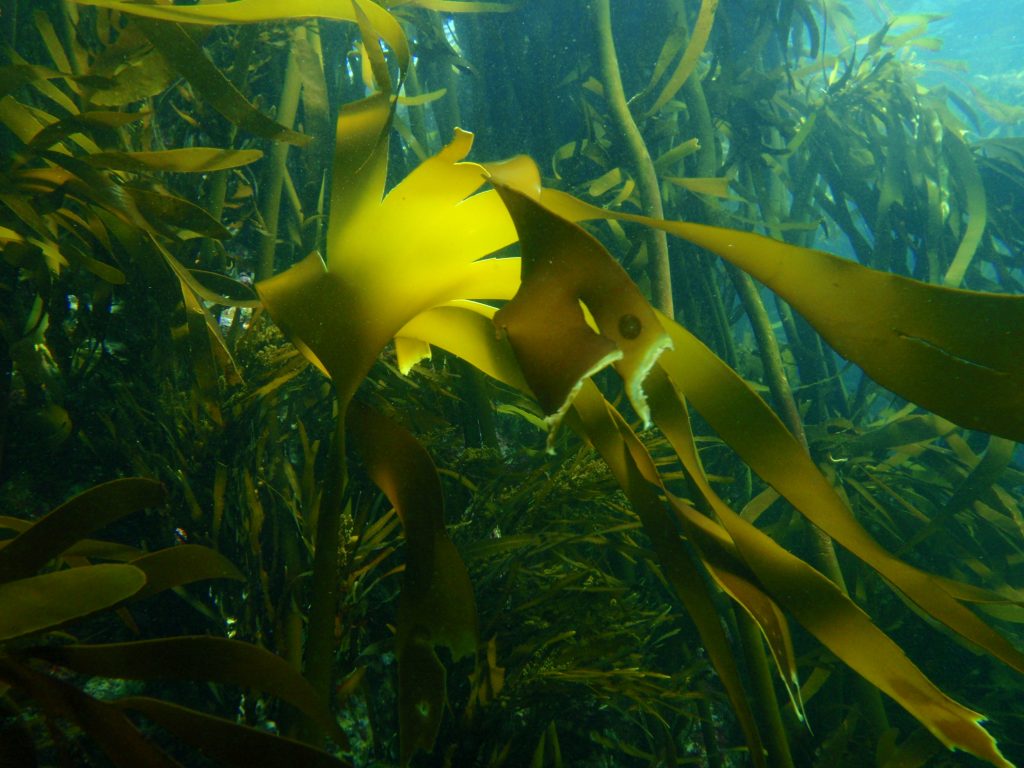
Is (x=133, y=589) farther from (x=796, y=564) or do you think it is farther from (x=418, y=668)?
(x=796, y=564)

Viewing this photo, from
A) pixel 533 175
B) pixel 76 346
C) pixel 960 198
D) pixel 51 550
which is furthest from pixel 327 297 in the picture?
pixel 960 198

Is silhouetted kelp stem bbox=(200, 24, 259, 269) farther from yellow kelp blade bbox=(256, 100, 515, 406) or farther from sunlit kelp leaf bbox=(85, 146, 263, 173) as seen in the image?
yellow kelp blade bbox=(256, 100, 515, 406)

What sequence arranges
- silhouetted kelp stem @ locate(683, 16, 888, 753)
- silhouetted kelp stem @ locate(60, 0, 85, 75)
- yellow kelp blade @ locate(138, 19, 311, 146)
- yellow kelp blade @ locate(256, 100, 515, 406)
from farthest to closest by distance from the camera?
silhouetted kelp stem @ locate(60, 0, 85, 75), silhouetted kelp stem @ locate(683, 16, 888, 753), yellow kelp blade @ locate(138, 19, 311, 146), yellow kelp blade @ locate(256, 100, 515, 406)

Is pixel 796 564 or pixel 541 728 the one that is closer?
pixel 796 564

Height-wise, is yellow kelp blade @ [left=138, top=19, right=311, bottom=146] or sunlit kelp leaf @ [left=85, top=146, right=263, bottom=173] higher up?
yellow kelp blade @ [left=138, top=19, right=311, bottom=146]

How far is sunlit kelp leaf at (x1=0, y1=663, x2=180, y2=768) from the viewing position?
22.5 inches

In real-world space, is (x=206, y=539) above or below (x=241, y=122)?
below

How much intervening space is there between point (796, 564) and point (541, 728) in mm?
673

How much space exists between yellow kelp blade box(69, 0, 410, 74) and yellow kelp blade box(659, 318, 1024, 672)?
2.16ft

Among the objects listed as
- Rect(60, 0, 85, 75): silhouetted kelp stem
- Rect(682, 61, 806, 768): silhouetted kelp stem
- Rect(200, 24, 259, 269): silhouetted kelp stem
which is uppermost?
Rect(60, 0, 85, 75): silhouetted kelp stem

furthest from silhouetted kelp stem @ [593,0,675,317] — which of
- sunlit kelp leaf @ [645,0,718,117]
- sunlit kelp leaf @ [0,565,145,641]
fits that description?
sunlit kelp leaf @ [0,565,145,641]

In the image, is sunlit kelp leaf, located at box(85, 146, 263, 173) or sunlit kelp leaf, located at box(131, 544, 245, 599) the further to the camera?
sunlit kelp leaf, located at box(85, 146, 263, 173)

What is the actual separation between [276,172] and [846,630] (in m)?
1.58

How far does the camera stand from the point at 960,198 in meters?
2.89
